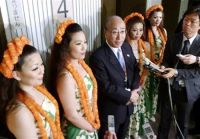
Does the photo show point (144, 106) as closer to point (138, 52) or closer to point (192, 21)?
point (138, 52)

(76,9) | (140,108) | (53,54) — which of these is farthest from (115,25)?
(140,108)

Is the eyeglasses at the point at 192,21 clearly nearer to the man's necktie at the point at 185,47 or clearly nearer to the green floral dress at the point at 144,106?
the man's necktie at the point at 185,47

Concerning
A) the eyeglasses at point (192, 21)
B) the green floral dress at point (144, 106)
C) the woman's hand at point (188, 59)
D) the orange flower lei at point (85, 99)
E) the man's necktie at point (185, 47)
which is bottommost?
the green floral dress at point (144, 106)

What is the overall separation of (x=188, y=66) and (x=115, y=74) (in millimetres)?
617

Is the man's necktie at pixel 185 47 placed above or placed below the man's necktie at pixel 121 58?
above

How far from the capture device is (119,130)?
2.11 meters

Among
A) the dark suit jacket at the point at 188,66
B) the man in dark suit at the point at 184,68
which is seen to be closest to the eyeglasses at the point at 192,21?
the man in dark suit at the point at 184,68

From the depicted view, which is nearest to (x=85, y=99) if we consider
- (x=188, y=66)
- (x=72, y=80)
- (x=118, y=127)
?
(x=72, y=80)

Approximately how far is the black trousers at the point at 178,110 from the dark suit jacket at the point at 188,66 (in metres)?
0.06

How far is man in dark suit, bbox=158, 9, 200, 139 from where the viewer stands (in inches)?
73.8

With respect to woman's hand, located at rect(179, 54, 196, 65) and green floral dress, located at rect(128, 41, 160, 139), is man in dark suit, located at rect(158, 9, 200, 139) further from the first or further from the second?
green floral dress, located at rect(128, 41, 160, 139)

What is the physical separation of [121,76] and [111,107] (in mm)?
266

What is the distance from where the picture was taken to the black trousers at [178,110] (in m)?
2.00

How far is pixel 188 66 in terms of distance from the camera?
1947mm
